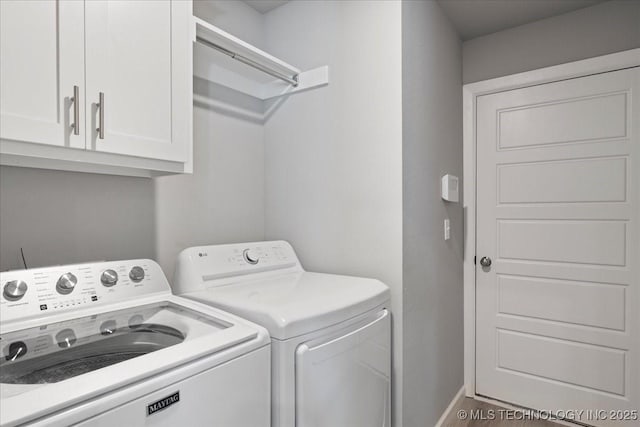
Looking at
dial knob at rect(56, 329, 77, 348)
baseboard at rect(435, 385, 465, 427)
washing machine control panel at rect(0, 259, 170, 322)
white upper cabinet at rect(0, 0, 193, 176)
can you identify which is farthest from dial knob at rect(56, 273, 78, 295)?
baseboard at rect(435, 385, 465, 427)

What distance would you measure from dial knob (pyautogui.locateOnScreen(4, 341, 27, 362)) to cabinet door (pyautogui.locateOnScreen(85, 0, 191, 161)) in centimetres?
58

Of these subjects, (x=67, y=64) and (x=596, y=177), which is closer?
(x=67, y=64)

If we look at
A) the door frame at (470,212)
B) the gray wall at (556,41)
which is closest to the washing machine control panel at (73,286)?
the door frame at (470,212)

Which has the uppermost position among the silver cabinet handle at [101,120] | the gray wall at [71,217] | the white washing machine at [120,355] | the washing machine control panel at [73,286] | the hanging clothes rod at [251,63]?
the hanging clothes rod at [251,63]

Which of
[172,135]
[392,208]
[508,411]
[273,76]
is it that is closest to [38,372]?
[172,135]

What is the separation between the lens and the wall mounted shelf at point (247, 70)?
1.69 m

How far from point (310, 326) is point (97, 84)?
3.30 ft

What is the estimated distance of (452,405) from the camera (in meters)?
2.33

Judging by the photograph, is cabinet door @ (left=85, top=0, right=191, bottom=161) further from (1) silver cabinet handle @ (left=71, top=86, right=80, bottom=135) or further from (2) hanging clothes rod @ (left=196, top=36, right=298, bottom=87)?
(2) hanging clothes rod @ (left=196, top=36, right=298, bottom=87)

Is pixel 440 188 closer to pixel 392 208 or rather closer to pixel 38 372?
pixel 392 208

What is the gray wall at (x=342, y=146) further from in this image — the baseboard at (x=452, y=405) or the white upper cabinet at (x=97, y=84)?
the white upper cabinet at (x=97, y=84)

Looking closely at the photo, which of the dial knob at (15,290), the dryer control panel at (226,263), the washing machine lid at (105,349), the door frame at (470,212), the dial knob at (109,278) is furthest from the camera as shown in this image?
the door frame at (470,212)

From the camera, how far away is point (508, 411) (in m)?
2.38

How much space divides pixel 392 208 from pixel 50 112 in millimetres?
1326
